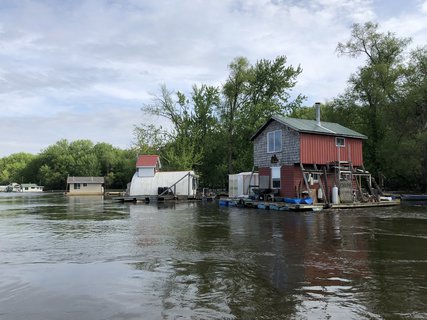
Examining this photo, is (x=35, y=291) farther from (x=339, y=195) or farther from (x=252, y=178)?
(x=252, y=178)

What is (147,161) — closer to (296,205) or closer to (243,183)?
(243,183)

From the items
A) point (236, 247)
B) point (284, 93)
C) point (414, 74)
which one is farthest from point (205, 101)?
point (236, 247)

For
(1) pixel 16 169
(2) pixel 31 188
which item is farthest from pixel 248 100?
(1) pixel 16 169

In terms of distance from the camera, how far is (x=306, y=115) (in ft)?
177

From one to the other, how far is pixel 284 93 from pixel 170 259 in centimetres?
4636

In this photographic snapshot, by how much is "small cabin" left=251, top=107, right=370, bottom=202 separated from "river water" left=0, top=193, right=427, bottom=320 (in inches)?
558

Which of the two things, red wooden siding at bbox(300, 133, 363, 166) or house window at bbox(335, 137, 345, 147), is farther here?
house window at bbox(335, 137, 345, 147)

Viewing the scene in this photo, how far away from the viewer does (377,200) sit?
103 ft

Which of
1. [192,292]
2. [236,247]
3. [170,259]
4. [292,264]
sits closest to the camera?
[192,292]

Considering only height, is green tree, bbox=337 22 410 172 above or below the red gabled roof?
above

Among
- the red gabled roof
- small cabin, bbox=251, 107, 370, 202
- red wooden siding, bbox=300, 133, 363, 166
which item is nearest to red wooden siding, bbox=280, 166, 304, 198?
small cabin, bbox=251, 107, 370, 202

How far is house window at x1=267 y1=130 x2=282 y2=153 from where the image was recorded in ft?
107

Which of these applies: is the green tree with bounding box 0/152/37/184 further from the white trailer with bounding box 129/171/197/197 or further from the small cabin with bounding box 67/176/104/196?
the white trailer with bounding box 129/171/197/197

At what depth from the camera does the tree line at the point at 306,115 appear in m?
40.9
